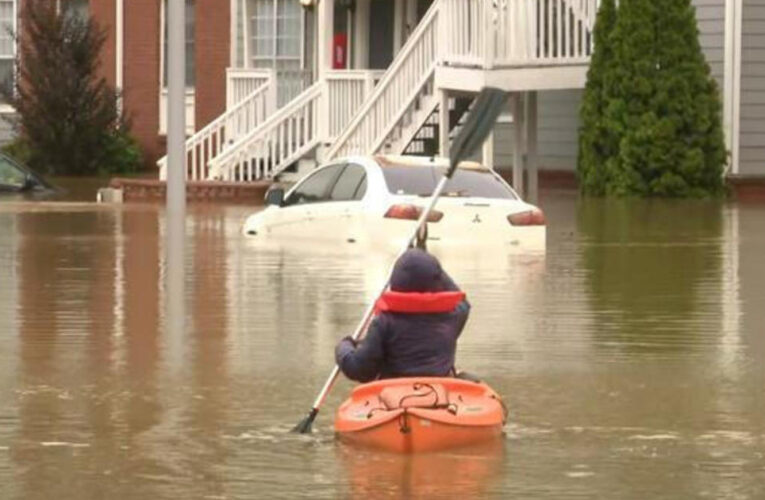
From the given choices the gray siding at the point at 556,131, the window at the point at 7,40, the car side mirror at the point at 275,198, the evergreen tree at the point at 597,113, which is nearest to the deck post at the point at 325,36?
the gray siding at the point at 556,131

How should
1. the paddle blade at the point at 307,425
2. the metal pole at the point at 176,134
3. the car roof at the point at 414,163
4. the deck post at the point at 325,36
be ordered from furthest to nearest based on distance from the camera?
the deck post at the point at 325,36
the car roof at the point at 414,163
the metal pole at the point at 176,134
the paddle blade at the point at 307,425

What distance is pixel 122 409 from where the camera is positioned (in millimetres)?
13070

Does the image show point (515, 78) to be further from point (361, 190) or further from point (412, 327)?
point (412, 327)

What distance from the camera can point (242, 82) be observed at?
40281 mm

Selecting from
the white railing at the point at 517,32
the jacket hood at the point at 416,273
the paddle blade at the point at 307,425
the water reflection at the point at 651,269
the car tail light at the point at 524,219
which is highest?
the white railing at the point at 517,32

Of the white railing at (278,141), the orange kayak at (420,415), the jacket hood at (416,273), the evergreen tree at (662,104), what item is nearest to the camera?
the orange kayak at (420,415)

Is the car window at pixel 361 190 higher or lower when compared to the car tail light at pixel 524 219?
higher

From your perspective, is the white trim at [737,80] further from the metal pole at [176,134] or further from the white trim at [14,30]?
the white trim at [14,30]

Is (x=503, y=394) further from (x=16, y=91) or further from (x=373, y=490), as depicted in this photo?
(x=16, y=91)

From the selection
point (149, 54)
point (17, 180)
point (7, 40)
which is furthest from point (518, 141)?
point (7, 40)

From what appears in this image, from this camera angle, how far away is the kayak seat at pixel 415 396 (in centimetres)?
1152

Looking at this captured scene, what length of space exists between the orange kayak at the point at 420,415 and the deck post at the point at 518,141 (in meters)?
22.5

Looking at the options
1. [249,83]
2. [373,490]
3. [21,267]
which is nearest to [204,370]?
[373,490]

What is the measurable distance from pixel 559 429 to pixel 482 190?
1147cm
